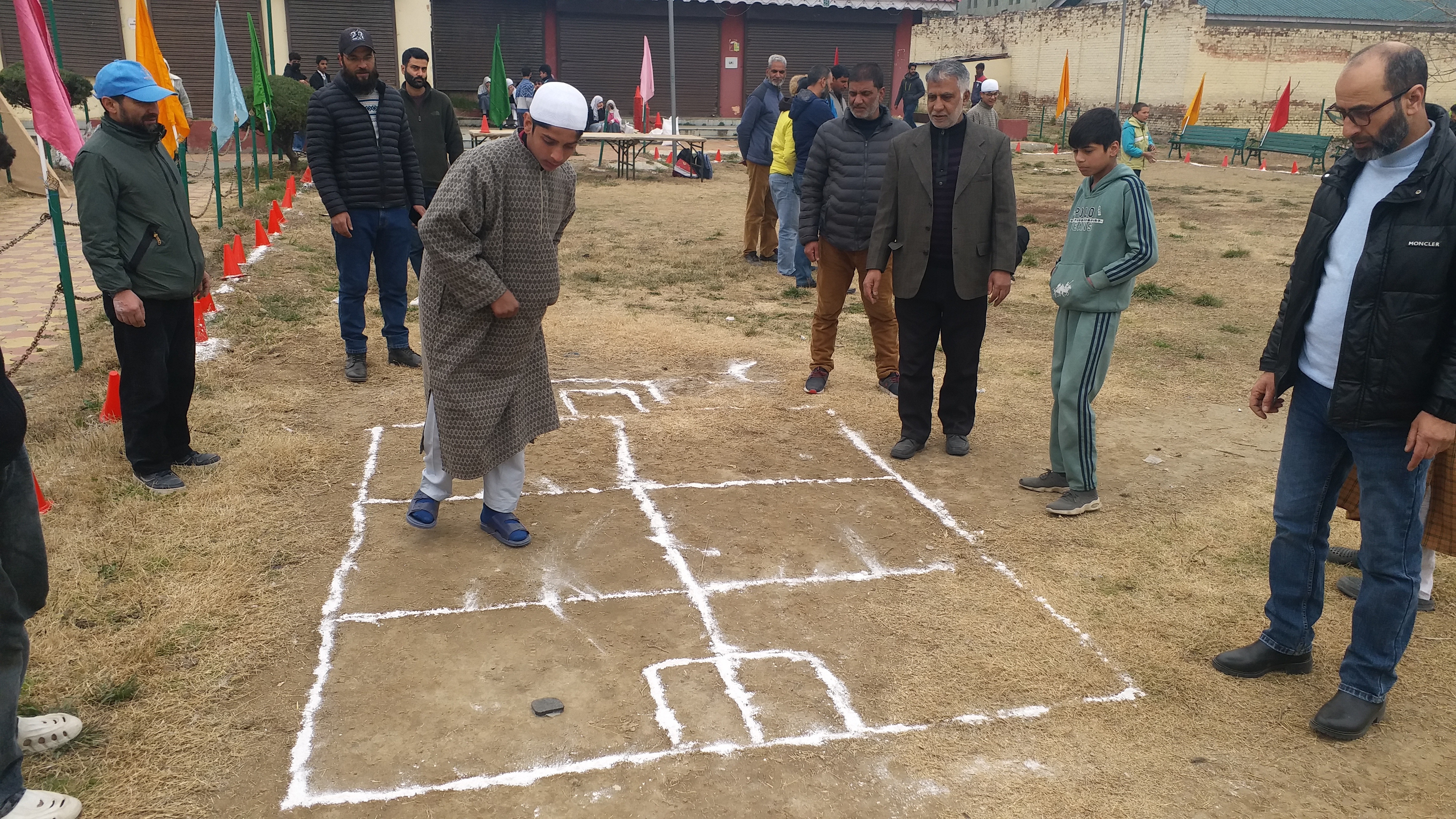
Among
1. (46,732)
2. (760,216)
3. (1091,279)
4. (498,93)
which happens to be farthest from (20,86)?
(1091,279)

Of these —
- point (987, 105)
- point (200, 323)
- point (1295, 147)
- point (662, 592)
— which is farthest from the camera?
point (1295, 147)

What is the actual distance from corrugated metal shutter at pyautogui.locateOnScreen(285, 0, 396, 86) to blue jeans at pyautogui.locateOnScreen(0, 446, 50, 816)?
73.2 feet

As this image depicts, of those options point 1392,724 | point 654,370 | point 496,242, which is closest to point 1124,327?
point 654,370

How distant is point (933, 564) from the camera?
14.6 ft

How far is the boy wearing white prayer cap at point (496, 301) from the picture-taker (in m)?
3.95

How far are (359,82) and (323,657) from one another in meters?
3.95

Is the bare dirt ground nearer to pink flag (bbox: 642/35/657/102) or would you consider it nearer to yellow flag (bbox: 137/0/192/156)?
yellow flag (bbox: 137/0/192/156)

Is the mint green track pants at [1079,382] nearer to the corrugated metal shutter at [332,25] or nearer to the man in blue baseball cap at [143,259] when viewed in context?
the man in blue baseball cap at [143,259]

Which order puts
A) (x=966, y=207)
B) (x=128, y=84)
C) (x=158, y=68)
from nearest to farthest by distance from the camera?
(x=128, y=84), (x=966, y=207), (x=158, y=68)

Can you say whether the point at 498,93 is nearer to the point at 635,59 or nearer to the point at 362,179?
the point at 635,59

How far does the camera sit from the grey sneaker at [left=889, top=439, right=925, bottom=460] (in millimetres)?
5660

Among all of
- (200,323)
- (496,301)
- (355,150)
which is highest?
(355,150)

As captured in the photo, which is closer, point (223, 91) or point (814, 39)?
point (223, 91)

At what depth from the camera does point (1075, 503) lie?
498 centimetres
